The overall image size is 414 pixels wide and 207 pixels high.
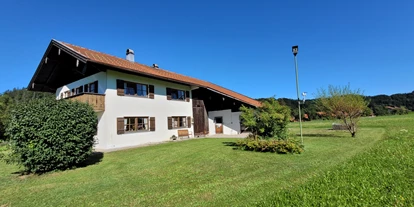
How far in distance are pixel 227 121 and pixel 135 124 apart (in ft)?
30.5

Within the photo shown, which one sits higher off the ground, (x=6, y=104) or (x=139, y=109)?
(x=6, y=104)

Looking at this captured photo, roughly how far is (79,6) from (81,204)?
40.5ft

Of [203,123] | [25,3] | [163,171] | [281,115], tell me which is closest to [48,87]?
[25,3]

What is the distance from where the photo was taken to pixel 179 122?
57.7 ft

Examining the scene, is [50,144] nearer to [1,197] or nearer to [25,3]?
[1,197]

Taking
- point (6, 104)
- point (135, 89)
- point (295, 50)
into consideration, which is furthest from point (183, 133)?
point (6, 104)

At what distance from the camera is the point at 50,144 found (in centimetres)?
684

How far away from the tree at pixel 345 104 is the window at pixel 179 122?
35.7ft

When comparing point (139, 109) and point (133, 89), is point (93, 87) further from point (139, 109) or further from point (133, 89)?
point (139, 109)

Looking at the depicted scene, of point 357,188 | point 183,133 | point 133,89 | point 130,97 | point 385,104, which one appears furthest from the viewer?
point 385,104

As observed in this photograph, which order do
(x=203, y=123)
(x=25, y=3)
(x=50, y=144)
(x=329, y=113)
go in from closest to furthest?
(x=50, y=144) → (x=25, y=3) → (x=329, y=113) → (x=203, y=123)

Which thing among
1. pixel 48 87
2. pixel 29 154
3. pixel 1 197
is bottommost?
pixel 1 197

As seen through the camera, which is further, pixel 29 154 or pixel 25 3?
pixel 25 3

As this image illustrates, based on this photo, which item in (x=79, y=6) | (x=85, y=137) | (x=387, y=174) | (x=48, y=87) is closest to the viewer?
(x=387, y=174)
